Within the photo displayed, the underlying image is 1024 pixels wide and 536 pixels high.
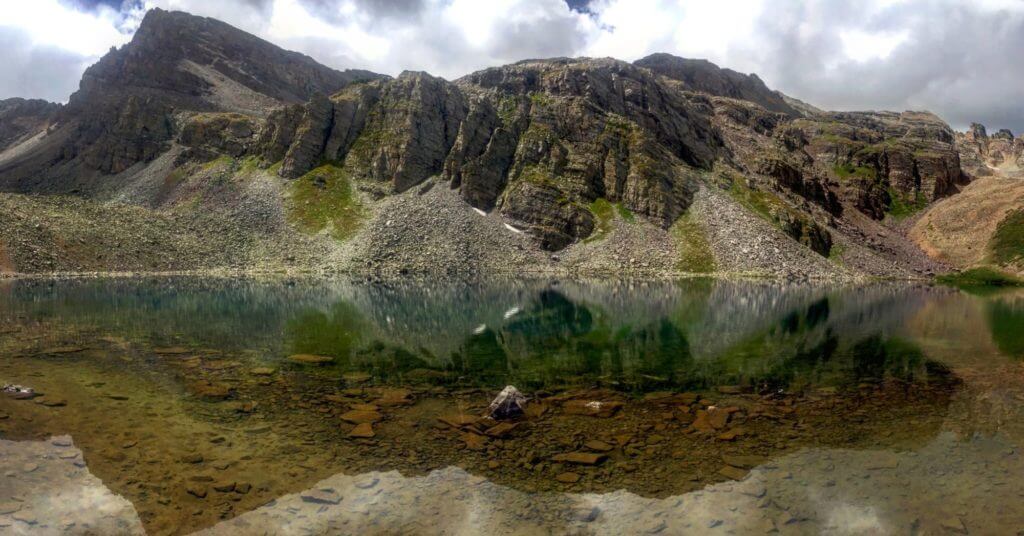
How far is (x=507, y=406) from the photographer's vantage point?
73.5 feet

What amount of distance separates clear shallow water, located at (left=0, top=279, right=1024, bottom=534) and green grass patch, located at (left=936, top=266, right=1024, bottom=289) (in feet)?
334

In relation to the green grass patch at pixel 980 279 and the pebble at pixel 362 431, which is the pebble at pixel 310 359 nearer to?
the pebble at pixel 362 431

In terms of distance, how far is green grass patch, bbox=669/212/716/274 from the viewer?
121 meters

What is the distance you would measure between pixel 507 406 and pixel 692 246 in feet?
371

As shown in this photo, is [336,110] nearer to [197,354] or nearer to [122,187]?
[122,187]

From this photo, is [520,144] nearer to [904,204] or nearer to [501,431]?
[501,431]

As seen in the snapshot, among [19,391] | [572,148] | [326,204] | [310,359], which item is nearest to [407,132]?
[326,204]

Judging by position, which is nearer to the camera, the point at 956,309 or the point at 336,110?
the point at 956,309

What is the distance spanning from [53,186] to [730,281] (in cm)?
19032

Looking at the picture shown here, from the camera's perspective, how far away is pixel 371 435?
19797mm

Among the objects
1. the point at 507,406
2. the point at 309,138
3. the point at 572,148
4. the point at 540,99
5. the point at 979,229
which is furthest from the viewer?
the point at 540,99

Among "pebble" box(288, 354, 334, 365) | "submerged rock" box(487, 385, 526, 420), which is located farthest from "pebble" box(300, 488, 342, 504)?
"pebble" box(288, 354, 334, 365)

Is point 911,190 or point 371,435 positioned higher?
point 911,190

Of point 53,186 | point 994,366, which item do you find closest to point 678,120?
point 994,366
